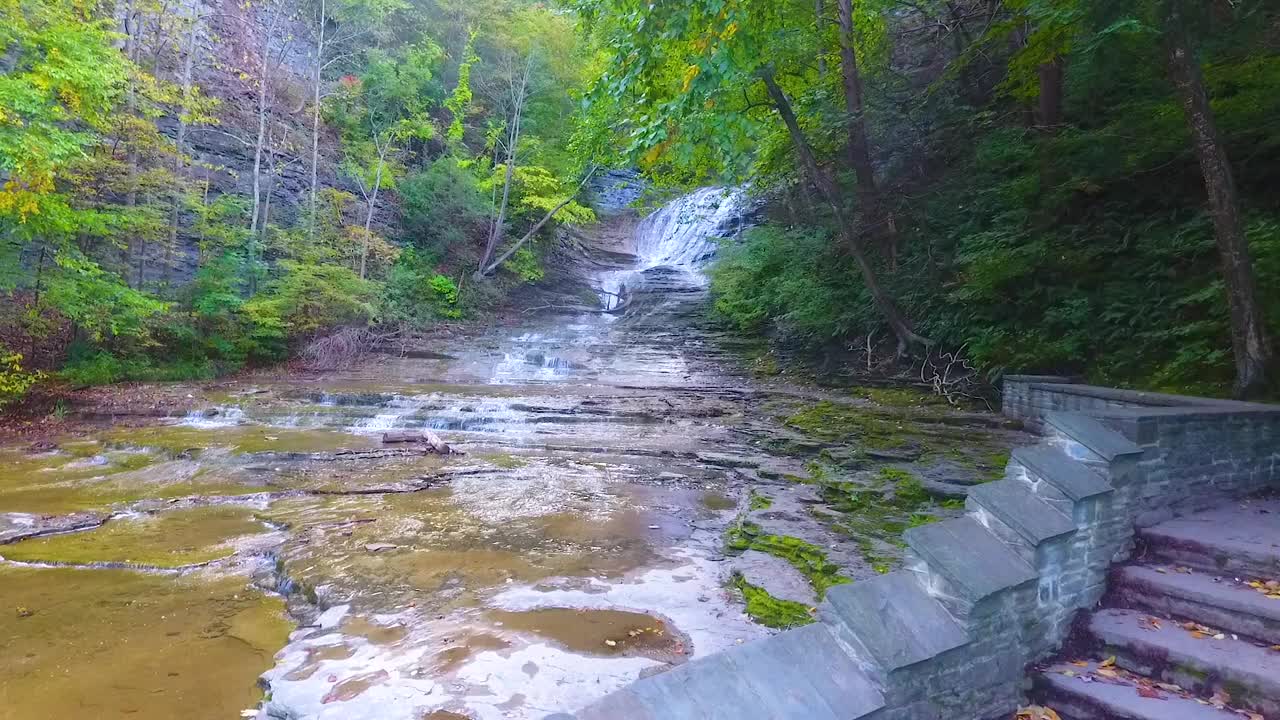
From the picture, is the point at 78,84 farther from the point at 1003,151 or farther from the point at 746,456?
the point at 1003,151

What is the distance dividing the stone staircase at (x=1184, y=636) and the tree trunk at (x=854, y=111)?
27.2 feet

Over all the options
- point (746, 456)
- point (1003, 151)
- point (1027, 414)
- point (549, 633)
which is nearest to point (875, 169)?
point (1003, 151)

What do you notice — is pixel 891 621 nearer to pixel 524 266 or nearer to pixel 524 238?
pixel 524 238

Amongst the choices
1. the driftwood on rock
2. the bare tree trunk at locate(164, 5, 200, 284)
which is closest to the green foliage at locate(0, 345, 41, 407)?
the bare tree trunk at locate(164, 5, 200, 284)

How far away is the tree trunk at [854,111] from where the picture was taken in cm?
1044

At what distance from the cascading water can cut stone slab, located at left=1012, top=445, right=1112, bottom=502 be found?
19106mm

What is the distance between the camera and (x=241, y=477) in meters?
7.98

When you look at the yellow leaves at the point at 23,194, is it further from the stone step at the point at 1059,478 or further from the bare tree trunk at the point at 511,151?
the bare tree trunk at the point at 511,151

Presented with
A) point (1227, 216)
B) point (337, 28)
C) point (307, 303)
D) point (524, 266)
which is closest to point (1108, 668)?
point (1227, 216)

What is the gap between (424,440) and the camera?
388 inches

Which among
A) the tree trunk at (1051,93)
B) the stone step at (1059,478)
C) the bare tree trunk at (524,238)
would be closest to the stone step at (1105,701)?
the stone step at (1059,478)

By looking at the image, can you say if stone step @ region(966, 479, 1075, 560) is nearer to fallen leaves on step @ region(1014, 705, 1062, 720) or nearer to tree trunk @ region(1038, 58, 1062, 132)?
fallen leaves on step @ region(1014, 705, 1062, 720)

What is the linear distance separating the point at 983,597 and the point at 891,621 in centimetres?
46

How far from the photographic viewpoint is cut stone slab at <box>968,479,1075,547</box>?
3082mm
